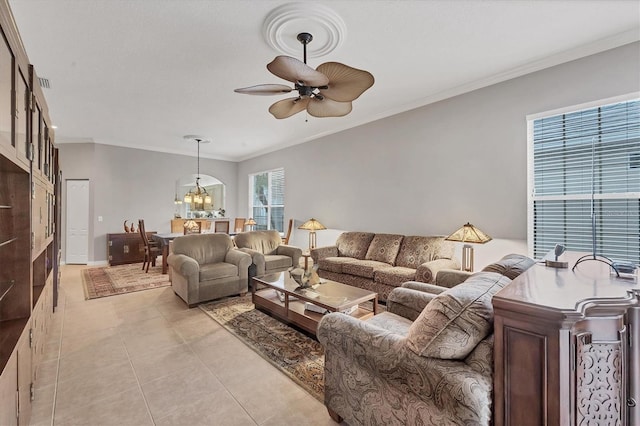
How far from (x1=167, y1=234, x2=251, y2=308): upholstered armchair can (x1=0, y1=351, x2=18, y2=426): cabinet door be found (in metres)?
2.35

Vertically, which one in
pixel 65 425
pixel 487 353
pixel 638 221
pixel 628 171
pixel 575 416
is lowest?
pixel 65 425

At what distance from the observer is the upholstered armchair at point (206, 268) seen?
3850mm

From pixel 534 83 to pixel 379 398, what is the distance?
3839mm

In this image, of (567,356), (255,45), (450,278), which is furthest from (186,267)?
(567,356)

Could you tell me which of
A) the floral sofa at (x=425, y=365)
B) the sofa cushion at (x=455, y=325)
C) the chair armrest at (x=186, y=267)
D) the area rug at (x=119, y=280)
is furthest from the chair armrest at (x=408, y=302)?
the area rug at (x=119, y=280)

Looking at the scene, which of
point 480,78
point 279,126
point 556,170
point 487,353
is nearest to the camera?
point 487,353

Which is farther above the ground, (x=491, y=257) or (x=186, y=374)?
(x=491, y=257)

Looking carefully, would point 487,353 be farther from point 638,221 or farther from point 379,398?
point 638,221

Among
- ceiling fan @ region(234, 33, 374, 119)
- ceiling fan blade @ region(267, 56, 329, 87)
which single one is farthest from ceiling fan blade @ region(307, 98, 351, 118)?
ceiling fan blade @ region(267, 56, 329, 87)

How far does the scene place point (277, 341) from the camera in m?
2.89

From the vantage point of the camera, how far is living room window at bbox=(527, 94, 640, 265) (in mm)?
2811

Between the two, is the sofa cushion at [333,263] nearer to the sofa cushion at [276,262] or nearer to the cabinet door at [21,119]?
the sofa cushion at [276,262]

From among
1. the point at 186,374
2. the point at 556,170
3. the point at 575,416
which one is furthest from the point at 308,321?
the point at 556,170

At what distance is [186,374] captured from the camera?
2.35 meters
